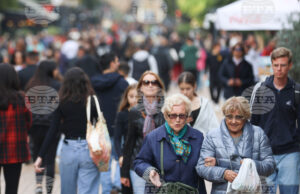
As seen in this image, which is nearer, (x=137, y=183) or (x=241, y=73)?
(x=137, y=183)

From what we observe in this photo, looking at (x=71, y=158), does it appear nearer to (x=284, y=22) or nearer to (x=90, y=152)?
(x=90, y=152)

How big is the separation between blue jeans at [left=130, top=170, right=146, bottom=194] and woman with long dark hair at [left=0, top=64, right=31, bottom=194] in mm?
1186

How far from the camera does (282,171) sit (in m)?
5.82

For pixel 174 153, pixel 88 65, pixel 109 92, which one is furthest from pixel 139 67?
pixel 174 153

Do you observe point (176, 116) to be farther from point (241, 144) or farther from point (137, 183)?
point (137, 183)

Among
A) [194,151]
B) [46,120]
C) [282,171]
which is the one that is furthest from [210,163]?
[46,120]

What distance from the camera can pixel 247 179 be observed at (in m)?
4.52

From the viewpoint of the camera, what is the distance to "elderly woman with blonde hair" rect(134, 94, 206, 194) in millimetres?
4797

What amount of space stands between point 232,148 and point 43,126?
3977 mm

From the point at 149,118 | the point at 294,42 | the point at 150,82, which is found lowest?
the point at 149,118

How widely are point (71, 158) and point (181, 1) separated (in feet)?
98.9

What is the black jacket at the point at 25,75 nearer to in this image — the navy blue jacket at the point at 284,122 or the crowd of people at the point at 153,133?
the crowd of people at the point at 153,133

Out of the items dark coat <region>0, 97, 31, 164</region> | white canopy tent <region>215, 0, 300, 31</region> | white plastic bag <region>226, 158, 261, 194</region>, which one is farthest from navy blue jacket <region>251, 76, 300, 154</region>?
white canopy tent <region>215, 0, 300, 31</region>

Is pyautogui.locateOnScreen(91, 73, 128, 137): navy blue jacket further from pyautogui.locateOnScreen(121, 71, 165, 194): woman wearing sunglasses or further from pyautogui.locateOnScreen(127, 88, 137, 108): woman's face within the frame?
pyautogui.locateOnScreen(121, 71, 165, 194): woman wearing sunglasses
